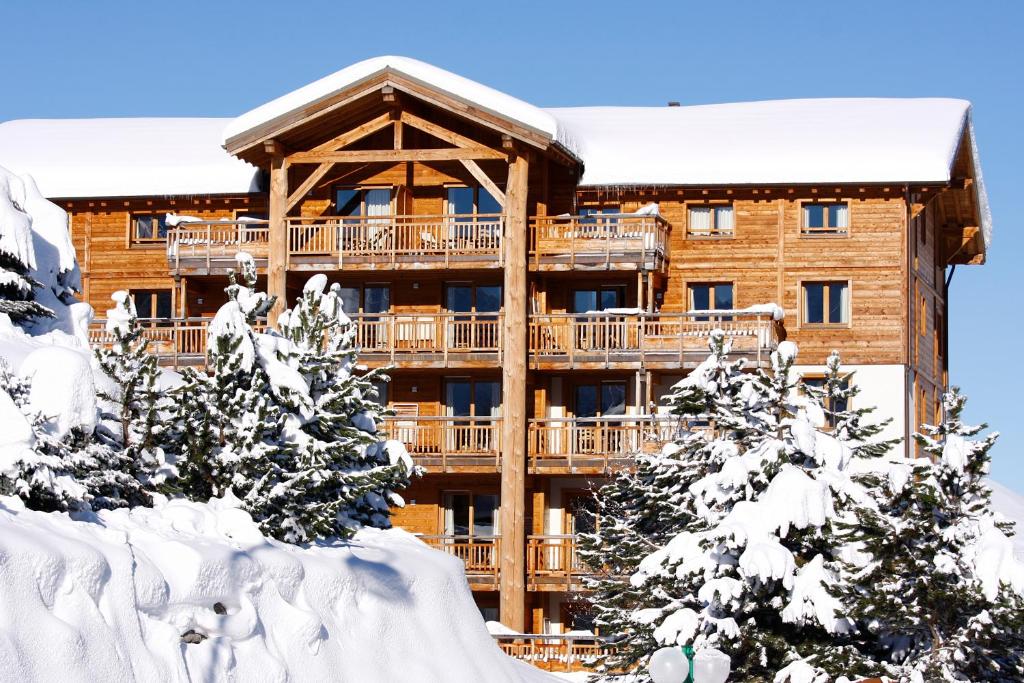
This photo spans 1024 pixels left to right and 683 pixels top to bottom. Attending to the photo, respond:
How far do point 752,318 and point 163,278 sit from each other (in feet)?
46.5

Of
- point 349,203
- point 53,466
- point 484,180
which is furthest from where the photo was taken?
point 349,203

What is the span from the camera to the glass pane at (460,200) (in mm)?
41906

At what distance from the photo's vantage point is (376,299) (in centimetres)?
4172

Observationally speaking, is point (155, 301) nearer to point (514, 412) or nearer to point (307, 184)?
point (307, 184)

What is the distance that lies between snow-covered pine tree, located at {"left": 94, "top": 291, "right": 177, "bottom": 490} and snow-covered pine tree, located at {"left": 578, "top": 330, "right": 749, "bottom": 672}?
6.89 metres

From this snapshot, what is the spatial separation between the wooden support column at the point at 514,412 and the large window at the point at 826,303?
262 inches

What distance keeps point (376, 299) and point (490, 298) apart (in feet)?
8.58

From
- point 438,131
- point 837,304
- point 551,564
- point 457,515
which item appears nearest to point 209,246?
point 438,131

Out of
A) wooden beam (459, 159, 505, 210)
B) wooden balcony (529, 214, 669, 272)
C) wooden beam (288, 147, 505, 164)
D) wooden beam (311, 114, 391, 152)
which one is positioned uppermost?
wooden beam (311, 114, 391, 152)

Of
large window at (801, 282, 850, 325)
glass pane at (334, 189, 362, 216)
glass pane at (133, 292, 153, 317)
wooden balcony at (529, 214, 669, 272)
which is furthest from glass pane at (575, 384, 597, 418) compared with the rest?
glass pane at (133, 292, 153, 317)

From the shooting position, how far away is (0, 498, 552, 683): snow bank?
15.6m

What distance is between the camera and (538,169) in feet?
135

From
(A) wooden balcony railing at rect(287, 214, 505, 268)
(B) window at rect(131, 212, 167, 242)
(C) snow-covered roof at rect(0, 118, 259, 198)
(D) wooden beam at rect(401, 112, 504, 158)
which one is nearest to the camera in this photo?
(A) wooden balcony railing at rect(287, 214, 505, 268)

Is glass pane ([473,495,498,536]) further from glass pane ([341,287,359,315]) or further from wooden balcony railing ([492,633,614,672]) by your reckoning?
glass pane ([341,287,359,315])
